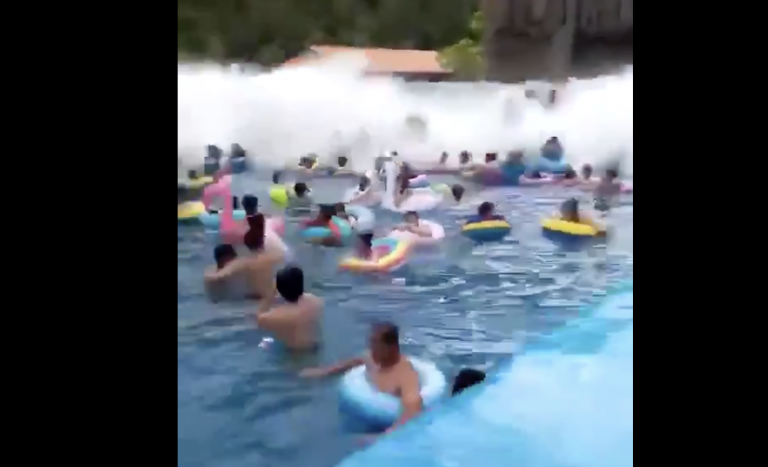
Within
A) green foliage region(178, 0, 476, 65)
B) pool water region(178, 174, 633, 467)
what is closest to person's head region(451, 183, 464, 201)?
pool water region(178, 174, 633, 467)

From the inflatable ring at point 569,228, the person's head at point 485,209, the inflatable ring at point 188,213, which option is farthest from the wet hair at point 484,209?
the inflatable ring at point 188,213

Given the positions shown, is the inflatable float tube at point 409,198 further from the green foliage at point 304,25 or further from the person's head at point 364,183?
the green foliage at point 304,25

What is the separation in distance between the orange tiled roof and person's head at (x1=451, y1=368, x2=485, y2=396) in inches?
22.7

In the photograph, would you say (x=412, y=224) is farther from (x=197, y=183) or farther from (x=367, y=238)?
(x=197, y=183)

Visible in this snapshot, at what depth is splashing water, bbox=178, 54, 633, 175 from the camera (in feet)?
4.84

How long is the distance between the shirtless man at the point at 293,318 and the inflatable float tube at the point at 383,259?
0.09 metres

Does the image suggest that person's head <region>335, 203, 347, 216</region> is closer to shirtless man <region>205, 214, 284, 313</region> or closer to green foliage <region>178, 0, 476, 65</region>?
shirtless man <region>205, 214, 284, 313</region>

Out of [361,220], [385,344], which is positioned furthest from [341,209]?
[385,344]

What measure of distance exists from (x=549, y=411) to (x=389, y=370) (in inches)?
12.3

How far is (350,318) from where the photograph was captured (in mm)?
1468

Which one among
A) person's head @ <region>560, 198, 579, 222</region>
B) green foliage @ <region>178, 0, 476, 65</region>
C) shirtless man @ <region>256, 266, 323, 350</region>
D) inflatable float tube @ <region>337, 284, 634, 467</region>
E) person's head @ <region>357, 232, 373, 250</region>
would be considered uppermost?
green foliage @ <region>178, 0, 476, 65</region>

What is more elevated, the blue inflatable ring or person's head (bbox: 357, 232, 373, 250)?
the blue inflatable ring

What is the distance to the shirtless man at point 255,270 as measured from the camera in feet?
4.80
